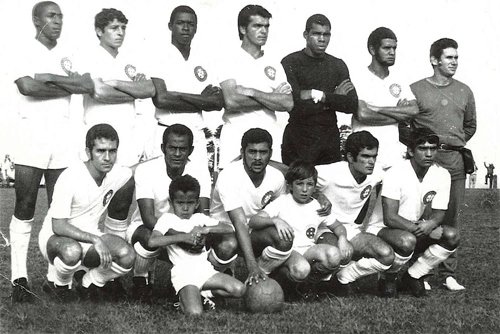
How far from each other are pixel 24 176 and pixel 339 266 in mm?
2989

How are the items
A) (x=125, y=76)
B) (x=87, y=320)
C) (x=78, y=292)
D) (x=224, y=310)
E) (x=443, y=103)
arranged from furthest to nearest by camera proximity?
(x=443, y=103)
(x=125, y=76)
(x=78, y=292)
(x=224, y=310)
(x=87, y=320)

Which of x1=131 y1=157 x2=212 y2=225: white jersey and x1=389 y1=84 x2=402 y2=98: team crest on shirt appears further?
x1=389 y1=84 x2=402 y2=98: team crest on shirt

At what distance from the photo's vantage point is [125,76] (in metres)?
6.79

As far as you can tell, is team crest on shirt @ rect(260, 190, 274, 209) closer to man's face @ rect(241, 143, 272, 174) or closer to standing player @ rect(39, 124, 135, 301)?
man's face @ rect(241, 143, 272, 174)

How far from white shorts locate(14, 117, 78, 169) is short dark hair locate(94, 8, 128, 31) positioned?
1.02 metres

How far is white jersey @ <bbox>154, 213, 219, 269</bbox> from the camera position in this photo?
592 centimetres

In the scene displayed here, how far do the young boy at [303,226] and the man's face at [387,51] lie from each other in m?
1.57

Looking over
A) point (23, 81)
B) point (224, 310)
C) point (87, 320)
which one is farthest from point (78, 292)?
point (23, 81)

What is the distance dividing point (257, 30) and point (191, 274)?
2543mm

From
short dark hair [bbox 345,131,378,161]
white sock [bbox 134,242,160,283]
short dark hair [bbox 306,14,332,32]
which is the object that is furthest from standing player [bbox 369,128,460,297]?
white sock [bbox 134,242,160,283]

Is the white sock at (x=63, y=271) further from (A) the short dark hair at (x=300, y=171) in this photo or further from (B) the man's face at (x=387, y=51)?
(B) the man's face at (x=387, y=51)

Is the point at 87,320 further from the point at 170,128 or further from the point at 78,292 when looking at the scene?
the point at 170,128

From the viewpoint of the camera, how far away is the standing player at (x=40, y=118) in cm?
628

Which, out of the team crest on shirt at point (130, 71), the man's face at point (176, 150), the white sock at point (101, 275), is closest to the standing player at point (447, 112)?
the man's face at point (176, 150)
